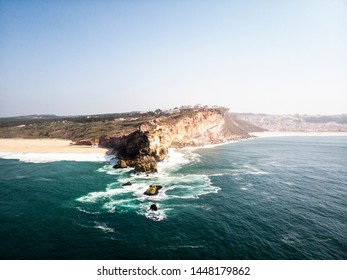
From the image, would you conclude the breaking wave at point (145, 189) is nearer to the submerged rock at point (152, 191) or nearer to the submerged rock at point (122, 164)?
the submerged rock at point (152, 191)

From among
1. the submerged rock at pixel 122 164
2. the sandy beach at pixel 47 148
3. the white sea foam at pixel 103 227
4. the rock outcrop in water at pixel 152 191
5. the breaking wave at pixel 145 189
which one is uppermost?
the sandy beach at pixel 47 148

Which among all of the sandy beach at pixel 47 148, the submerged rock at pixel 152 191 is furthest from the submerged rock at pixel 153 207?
the sandy beach at pixel 47 148

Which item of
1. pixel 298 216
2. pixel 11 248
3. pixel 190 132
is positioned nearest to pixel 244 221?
pixel 298 216

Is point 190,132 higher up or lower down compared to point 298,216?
higher up

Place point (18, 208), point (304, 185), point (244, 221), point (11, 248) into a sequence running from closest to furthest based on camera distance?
point (11, 248), point (244, 221), point (18, 208), point (304, 185)

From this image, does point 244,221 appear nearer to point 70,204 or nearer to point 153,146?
point 70,204

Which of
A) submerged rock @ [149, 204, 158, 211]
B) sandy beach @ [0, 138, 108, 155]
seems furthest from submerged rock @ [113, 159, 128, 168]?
submerged rock @ [149, 204, 158, 211]

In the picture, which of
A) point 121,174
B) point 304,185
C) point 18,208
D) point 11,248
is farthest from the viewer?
point 121,174
